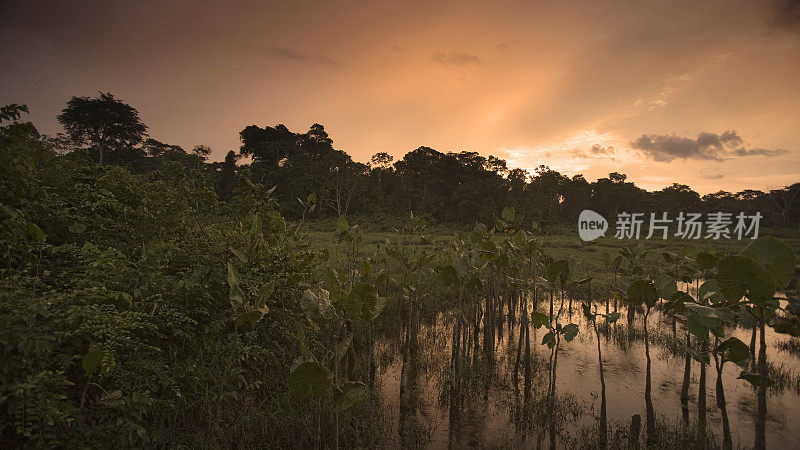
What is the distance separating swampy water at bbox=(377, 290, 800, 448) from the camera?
455 cm

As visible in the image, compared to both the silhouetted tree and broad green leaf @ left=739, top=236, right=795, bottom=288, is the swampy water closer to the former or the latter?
broad green leaf @ left=739, top=236, right=795, bottom=288

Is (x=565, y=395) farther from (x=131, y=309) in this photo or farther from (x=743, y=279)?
(x=131, y=309)

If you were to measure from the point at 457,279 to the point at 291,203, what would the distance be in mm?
41748

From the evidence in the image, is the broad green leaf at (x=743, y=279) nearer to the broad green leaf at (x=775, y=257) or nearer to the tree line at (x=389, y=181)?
the broad green leaf at (x=775, y=257)

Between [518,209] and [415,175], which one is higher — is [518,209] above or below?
below

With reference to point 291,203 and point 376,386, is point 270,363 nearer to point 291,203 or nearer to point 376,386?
point 376,386

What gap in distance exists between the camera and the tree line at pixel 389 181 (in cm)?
4059

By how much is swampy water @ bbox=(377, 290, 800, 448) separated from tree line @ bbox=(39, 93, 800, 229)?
95.0 feet

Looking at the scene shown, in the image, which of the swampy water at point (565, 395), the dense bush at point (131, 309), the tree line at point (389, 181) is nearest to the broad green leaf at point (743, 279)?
the swampy water at point (565, 395)

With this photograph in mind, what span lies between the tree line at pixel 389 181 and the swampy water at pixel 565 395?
28965mm

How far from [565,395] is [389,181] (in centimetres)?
4750

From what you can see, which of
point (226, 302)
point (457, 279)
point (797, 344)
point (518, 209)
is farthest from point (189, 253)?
point (518, 209)

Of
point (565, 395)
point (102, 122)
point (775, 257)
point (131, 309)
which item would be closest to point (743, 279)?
point (775, 257)

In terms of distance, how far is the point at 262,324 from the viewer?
488 cm
